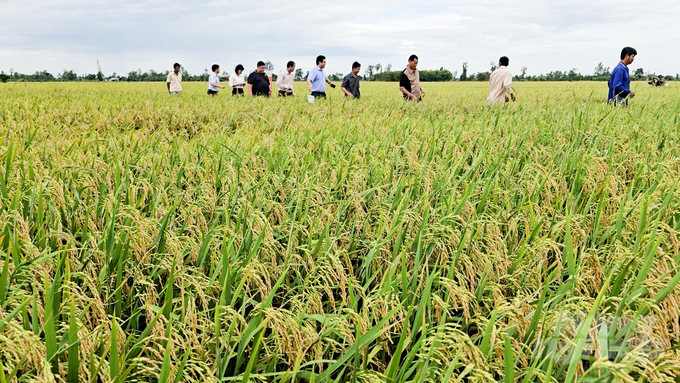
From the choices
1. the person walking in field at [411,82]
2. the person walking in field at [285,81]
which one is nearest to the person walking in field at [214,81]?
the person walking in field at [285,81]

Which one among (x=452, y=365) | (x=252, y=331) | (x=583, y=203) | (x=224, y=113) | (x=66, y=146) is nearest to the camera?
(x=452, y=365)

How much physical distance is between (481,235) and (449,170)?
113 centimetres

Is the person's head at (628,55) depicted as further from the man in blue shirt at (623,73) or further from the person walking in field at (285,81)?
the person walking in field at (285,81)

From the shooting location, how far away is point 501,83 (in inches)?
321

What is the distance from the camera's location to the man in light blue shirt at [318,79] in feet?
35.6

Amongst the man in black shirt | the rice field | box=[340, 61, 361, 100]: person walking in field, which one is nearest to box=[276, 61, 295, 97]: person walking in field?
the man in black shirt

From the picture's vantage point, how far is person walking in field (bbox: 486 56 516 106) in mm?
8070

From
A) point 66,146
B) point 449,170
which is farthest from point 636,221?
point 66,146

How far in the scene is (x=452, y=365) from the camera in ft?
4.04

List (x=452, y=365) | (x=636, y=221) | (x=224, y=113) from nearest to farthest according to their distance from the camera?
(x=452, y=365) → (x=636, y=221) → (x=224, y=113)

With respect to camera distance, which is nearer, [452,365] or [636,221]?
[452,365]

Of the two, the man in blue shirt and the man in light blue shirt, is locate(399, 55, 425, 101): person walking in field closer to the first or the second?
the man in light blue shirt

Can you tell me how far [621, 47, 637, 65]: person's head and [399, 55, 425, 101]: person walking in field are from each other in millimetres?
3406

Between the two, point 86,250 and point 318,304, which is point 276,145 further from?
point 318,304
